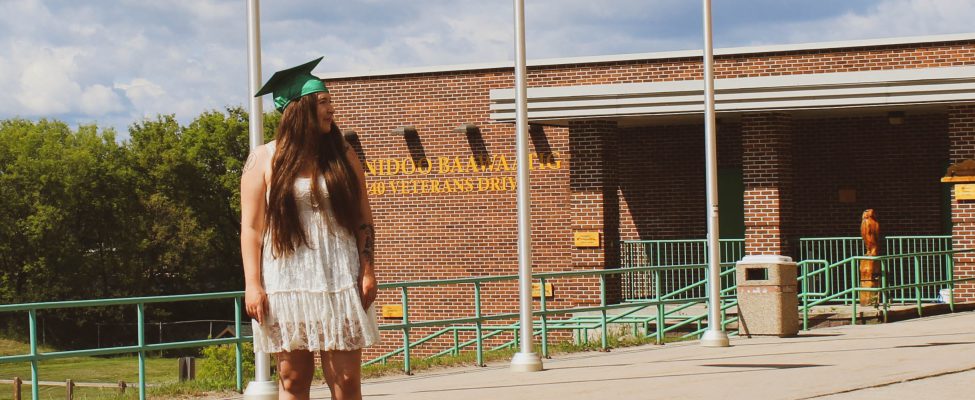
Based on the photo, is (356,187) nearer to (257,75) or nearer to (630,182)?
(257,75)

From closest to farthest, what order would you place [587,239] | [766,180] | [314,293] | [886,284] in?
[314,293], [886,284], [766,180], [587,239]

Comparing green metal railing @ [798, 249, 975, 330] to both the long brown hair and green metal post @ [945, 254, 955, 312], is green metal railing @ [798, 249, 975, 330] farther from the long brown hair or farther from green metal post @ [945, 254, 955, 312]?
the long brown hair

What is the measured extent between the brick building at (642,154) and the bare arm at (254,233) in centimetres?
1972

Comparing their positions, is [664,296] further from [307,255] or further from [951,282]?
[307,255]

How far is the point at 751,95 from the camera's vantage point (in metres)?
24.7

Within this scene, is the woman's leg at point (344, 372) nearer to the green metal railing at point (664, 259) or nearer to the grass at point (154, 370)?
the grass at point (154, 370)

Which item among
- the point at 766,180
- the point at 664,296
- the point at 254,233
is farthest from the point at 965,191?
the point at 254,233

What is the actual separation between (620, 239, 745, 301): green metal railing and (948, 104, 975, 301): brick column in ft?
14.0

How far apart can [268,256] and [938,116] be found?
23.8m

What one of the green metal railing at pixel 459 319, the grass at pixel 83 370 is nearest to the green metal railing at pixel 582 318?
the green metal railing at pixel 459 319

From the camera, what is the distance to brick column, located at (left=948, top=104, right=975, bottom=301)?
79.3 ft

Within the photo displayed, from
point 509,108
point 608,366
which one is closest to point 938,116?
point 509,108

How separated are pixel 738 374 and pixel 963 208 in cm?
1334

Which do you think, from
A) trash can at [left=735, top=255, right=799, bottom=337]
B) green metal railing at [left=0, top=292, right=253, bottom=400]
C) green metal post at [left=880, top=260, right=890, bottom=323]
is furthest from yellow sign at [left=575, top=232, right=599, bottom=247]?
green metal railing at [left=0, top=292, right=253, bottom=400]
